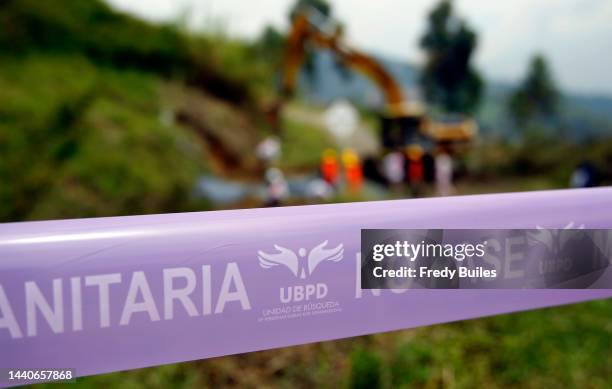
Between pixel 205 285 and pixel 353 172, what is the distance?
4107 mm

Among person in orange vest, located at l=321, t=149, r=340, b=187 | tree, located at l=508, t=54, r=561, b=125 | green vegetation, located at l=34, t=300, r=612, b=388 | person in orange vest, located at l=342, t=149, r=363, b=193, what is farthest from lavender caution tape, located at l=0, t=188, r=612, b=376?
tree, located at l=508, t=54, r=561, b=125

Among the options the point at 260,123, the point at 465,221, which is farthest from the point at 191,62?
the point at 465,221

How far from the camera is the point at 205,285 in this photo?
115 centimetres

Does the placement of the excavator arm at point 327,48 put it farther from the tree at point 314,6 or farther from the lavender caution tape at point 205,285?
the lavender caution tape at point 205,285

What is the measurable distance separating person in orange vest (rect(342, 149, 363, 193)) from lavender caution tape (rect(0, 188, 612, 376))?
12.2ft

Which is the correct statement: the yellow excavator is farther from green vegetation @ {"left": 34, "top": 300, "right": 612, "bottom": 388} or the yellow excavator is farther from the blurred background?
green vegetation @ {"left": 34, "top": 300, "right": 612, "bottom": 388}

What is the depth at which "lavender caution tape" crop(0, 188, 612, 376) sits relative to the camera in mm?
1050

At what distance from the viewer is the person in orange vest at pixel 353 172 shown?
5.15 meters

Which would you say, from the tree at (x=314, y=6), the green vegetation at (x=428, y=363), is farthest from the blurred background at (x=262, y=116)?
the green vegetation at (x=428, y=363)

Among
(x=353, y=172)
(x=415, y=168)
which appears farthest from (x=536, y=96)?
(x=353, y=172)

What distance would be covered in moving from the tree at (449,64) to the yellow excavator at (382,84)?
25cm

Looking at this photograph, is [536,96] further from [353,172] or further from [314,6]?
[314,6]

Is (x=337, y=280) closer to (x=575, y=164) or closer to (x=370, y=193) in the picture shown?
(x=370, y=193)

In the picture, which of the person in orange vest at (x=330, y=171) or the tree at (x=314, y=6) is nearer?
the person in orange vest at (x=330, y=171)
